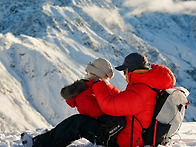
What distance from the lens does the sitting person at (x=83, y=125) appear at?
18.7 feet

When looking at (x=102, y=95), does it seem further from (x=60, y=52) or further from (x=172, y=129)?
(x=60, y=52)

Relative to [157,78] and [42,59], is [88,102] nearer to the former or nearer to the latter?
[157,78]

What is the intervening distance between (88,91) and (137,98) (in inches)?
50.1

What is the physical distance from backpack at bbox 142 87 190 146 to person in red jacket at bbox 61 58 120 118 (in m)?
0.99

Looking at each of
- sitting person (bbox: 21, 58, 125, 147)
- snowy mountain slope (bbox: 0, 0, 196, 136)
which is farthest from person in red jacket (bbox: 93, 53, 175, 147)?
snowy mountain slope (bbox: 0, 0, 196, 136)

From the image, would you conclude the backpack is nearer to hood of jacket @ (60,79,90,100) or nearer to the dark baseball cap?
the dark baseball cap

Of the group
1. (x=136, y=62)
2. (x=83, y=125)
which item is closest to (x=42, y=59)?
(x=83, y=125)

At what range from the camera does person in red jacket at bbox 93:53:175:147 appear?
537cm

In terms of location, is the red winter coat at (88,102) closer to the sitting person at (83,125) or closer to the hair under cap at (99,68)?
the sitting person at (83,125)

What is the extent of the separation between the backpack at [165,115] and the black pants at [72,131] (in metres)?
0.73

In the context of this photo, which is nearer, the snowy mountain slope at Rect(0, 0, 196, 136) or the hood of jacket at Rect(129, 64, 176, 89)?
the hood of jacket at Rect(129, 64, 176, 89)

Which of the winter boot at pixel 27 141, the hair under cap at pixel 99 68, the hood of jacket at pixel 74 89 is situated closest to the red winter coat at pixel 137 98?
the hood of jacket at pixel 74 89

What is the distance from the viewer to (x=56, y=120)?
66.2 metres

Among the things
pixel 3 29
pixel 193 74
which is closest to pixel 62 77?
pixel 3 29
